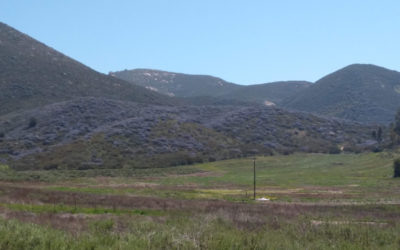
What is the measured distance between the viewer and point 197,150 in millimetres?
93625

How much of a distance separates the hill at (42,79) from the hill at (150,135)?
14.8 metres

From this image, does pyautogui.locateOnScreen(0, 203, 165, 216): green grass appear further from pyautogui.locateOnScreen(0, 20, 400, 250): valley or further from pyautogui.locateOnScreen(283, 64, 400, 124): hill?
pyautogui.locateOnScreen(283, 64, 400, 124): hill

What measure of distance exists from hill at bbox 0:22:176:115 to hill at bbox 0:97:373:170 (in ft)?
48.7

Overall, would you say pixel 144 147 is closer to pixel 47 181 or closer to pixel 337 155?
pixel 47 181

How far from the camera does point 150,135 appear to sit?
3755 inches

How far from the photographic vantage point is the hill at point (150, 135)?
269ft

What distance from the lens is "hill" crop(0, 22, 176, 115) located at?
117m

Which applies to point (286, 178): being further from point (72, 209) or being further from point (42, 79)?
point (42, 79)

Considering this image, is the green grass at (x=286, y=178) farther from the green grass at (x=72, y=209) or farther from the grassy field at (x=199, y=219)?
the green grass at (x=72, y=209)

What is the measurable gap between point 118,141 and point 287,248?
77.5m

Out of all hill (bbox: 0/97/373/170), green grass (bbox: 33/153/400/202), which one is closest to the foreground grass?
green grass (bbox: 33/153/400/202)

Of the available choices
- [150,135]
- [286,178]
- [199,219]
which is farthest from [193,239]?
[150,135]

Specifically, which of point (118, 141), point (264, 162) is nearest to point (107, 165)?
point (118, 141)

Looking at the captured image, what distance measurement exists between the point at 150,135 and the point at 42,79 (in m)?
49.1
